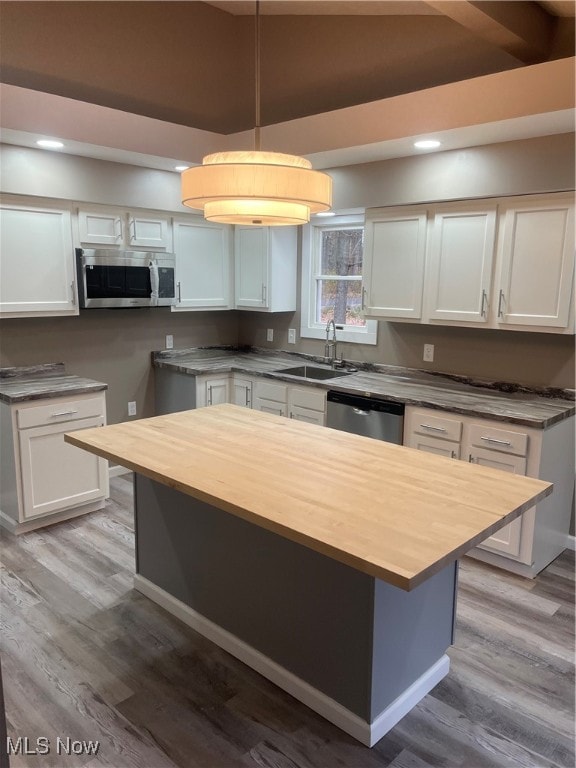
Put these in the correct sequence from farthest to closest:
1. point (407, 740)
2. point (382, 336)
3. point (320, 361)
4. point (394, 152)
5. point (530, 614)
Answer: point (320, 361) < point (382, 336) < point (394, 152) < point (530, 614) < point (407, 740)

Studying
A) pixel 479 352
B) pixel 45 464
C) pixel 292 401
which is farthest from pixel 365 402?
pixel 45 464

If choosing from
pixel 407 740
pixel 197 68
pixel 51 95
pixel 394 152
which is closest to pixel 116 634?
pixel 407 740

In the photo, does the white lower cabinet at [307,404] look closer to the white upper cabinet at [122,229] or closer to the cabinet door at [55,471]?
the cabinet door at [55,471]

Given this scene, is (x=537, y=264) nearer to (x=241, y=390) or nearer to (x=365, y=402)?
(x=365, y=402)

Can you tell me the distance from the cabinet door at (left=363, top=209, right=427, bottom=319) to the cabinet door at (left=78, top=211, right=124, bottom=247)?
177 centimetres

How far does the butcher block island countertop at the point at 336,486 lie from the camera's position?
1.56m

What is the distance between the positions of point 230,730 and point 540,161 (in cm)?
305

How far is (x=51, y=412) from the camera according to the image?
354 centimetres

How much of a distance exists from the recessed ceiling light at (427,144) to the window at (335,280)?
3.72 ft

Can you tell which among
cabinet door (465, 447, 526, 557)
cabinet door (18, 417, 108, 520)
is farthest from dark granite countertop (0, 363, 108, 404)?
cabinet door (465, 447, 526, 557)

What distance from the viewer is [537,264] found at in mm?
3146

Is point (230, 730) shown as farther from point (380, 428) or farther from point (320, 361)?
point (320, 361)

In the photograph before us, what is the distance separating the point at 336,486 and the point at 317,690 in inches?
31.6

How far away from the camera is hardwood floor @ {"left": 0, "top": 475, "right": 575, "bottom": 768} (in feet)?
6.43
